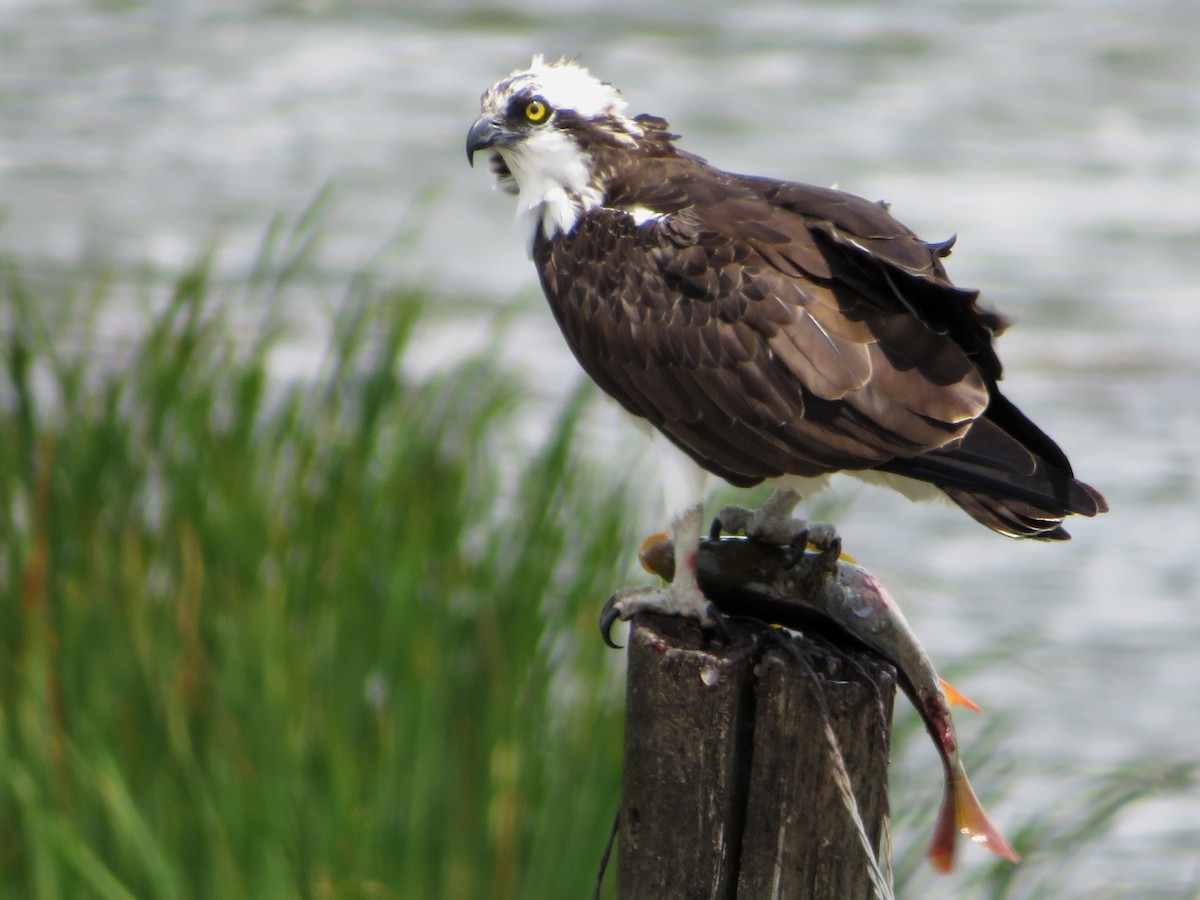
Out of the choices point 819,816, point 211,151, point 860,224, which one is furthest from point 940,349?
point 211,151

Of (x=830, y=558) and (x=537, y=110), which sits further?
(x=537, y=110)

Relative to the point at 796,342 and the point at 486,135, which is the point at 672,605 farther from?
the point at 486,135

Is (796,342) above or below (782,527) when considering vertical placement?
above

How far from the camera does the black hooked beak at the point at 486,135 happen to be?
3.96 metres

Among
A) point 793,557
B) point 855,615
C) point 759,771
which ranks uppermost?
point 793,557

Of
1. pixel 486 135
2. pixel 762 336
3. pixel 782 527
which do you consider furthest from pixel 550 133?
pixel 782 527

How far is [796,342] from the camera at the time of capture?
11.2 feet

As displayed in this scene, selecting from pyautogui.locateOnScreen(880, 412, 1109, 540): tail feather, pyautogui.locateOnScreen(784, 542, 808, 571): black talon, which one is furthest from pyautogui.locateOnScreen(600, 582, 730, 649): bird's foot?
pyautogui.locateOnScreen(880, 412, 1109, 540): tail feather

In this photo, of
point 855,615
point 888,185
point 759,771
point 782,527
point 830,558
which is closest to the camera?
point 759,771

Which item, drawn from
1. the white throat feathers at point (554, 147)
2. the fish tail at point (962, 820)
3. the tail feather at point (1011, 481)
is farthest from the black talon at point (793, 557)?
the white throat feathers at point (554, 147)

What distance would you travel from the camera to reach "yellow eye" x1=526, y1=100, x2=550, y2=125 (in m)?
3.96

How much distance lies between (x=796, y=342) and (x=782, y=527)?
351 mm

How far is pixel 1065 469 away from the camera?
319cm

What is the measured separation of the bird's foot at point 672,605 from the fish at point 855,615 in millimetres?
Answer: 52
